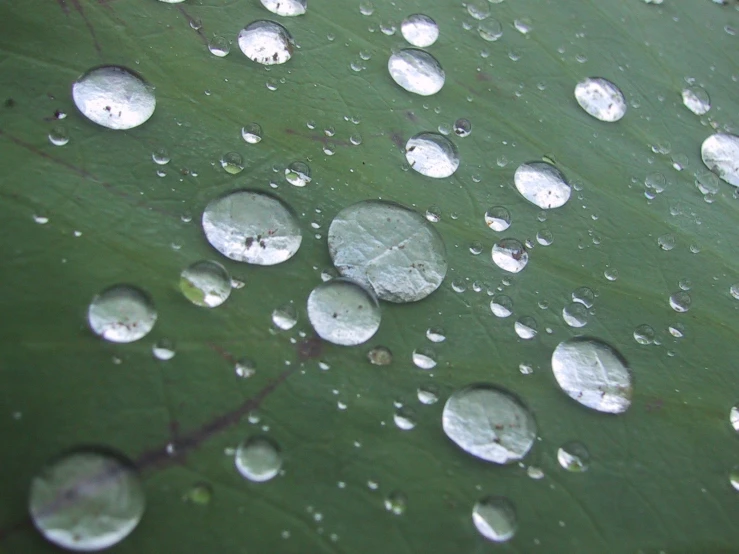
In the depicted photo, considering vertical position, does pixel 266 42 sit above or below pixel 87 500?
above

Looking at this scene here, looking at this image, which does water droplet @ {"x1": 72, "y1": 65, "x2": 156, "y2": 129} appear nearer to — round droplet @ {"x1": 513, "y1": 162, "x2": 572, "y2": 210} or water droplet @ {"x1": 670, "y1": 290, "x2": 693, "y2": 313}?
round droplet @ {"x1": 513, "y1": 162, "x2": 572, "y2": 210}

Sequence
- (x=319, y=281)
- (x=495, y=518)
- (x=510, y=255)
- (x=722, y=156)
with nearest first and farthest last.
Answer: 1. (x=495, y=518)
2. (x=319, y=281)
3. (x=510, y=255)
4. (x=722, y=156)

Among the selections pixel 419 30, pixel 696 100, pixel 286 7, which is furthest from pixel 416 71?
pixel 696 100

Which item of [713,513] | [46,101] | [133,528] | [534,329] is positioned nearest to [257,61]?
[46,101]

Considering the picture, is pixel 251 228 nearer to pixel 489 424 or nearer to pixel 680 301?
pixel 489 424

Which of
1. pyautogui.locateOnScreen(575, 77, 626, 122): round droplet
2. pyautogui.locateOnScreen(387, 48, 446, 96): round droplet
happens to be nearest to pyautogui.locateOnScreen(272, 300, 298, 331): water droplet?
pyautogui.locateOnScreen(387, 48, 446, 96): round droplet

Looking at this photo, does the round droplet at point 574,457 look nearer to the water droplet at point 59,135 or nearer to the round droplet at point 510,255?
the round droplet at point 510,255
